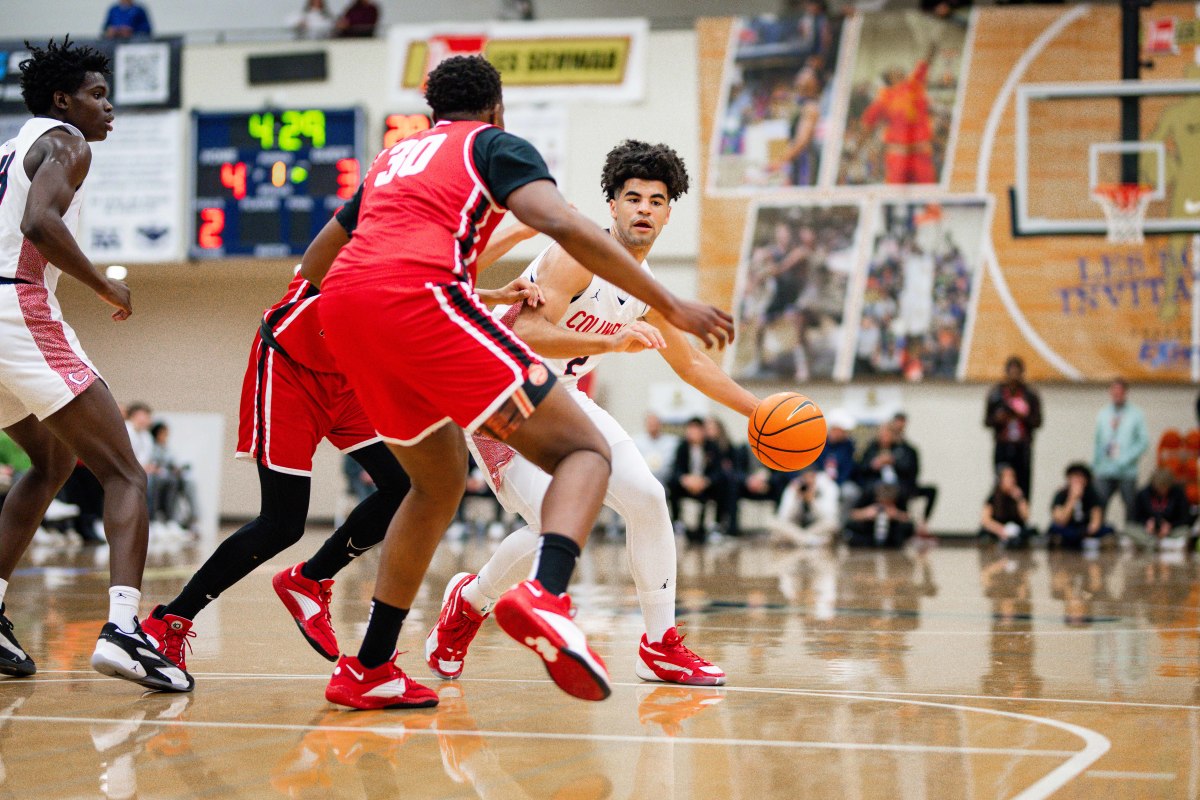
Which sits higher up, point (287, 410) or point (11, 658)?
point (287, 410)

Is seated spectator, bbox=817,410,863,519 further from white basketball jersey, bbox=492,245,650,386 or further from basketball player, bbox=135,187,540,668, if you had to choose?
basketball player, bbox=135,187,540,668

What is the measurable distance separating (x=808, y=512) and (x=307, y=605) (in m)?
10.7

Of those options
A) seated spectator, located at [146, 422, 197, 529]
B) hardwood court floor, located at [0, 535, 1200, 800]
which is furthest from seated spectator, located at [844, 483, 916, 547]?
hardwood court floor, located at [0, 535, 1200, 800]

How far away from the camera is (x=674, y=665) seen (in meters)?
4.33

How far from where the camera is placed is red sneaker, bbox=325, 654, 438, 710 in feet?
12.3

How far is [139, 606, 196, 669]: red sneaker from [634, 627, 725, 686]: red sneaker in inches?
57.7

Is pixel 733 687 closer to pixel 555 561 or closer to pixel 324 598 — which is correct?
pixel 555 561

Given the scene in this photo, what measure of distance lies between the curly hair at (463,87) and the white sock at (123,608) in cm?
172

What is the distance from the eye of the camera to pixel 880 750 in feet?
10.5

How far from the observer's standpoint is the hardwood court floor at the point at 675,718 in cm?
288

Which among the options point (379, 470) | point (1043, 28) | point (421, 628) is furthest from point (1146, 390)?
point (379, 470)

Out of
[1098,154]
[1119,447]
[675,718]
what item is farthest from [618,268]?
[1098,154]

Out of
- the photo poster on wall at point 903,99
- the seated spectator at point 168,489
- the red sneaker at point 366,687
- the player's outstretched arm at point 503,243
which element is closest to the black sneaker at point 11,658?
the red sneaker at point 366,687

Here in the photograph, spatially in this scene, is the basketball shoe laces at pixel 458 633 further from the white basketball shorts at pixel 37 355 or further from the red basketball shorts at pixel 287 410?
the white basketball shorts at pixel 37 355
